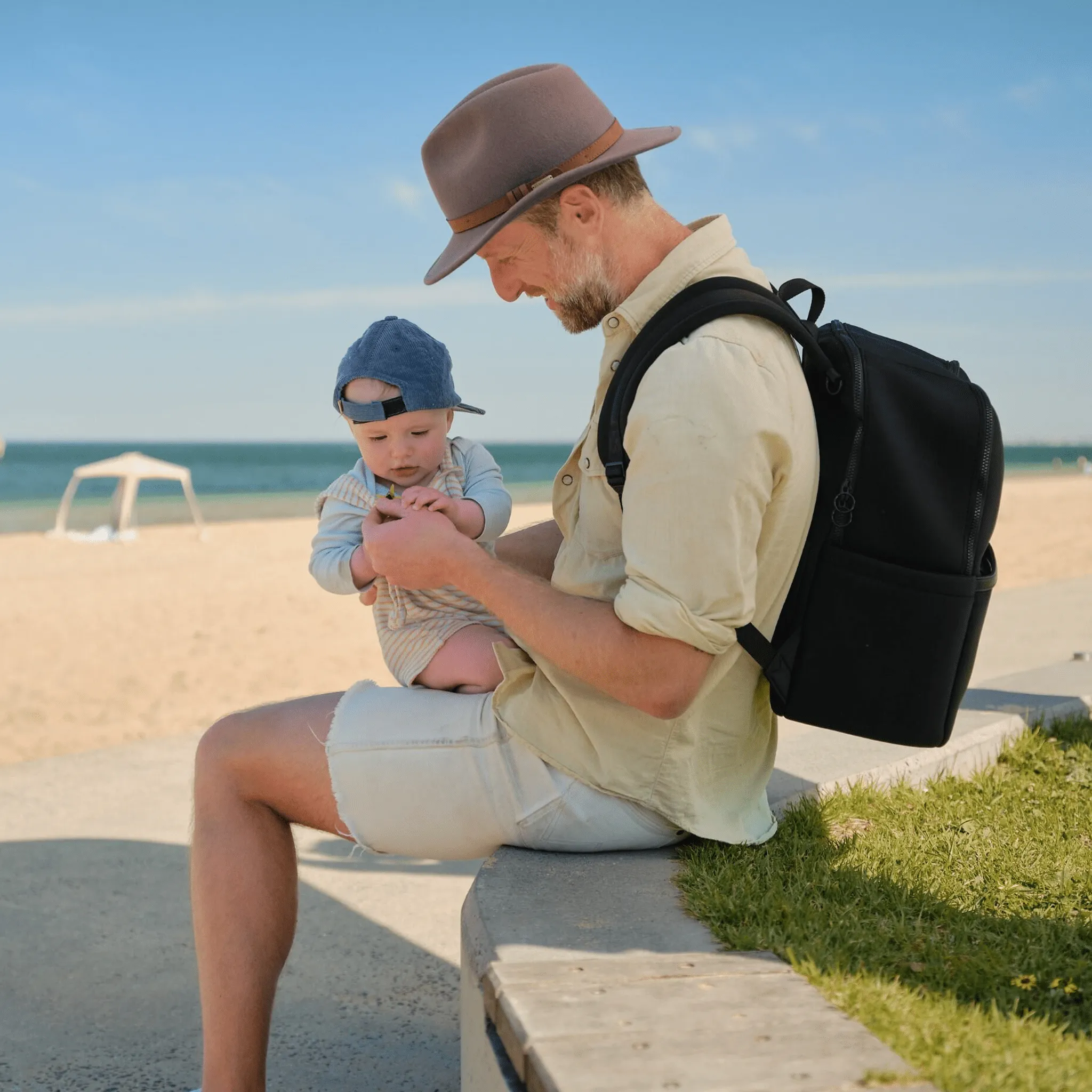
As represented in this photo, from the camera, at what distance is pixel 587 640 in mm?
2027

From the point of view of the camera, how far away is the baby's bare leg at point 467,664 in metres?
2.52

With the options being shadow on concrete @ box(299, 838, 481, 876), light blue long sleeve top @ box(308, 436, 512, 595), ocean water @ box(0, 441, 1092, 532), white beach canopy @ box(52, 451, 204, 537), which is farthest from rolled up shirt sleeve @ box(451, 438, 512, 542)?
ocean water @ box(0, 441, 1092, 532)

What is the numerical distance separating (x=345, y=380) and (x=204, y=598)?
1016 centimetres

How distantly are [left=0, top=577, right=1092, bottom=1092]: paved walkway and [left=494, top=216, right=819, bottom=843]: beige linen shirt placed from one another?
3.62 feet

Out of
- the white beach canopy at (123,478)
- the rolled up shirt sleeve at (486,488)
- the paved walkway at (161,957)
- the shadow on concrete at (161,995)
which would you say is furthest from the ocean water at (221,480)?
the rolled up shirt sleeve at (486,488)

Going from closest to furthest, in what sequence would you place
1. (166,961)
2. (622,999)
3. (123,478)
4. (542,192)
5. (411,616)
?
(622,999), (542,192), (411,616), (166,961), (123,478)

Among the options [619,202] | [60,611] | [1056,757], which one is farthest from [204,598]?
[619,202]

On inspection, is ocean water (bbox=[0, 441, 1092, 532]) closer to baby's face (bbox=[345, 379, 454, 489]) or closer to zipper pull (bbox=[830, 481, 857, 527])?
baby's face (bbox=[345, 379, 454, 489])

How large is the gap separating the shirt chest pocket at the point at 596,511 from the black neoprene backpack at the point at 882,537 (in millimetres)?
57

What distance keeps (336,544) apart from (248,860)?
2.57 feet

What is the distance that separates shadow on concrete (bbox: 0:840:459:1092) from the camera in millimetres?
2859

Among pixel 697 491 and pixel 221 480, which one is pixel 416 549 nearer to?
pixel 697 491

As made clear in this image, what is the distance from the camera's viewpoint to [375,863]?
169 inches

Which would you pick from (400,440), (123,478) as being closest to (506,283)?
(400,440)
